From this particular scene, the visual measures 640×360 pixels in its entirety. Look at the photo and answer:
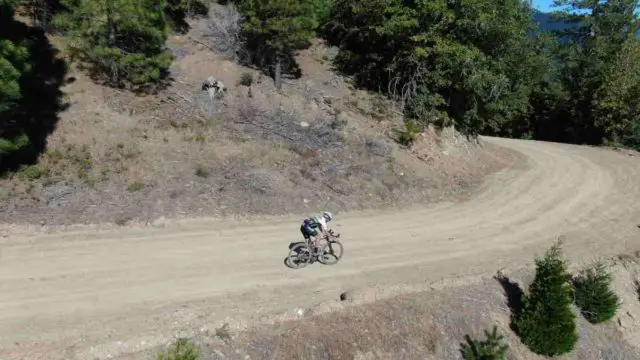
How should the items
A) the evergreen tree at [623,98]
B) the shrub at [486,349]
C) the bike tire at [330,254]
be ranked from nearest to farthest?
the shrub at [486,349] < the bike tire at [330,254] < the evergreen tree at [623,98]

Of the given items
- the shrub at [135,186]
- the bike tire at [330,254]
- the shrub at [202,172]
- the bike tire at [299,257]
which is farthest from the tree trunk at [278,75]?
the bike tire at [299,257]

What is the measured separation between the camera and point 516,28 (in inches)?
1072

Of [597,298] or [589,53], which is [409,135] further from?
[589,53]

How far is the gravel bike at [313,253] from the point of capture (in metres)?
15.2

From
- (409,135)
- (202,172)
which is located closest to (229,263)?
(202,172)

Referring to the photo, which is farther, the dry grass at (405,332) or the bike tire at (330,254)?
the bike tire at (330,254)

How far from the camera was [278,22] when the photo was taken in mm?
25344

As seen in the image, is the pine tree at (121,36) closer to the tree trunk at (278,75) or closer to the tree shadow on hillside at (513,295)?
the tree trunk at (278,75)

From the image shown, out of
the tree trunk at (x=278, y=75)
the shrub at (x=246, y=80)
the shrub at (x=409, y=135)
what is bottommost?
the shrub at (x=409, y=135)

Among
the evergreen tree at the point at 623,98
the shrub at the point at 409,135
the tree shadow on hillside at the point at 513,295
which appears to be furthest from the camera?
the evergreen tree at the point at 623,98

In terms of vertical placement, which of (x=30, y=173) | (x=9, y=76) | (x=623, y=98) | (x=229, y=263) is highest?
(x=623, y=98)

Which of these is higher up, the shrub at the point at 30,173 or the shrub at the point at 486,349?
the shrub at the point at 486,349

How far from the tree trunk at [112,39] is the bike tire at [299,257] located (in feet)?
45.9

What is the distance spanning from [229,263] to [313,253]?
8.47 ft
